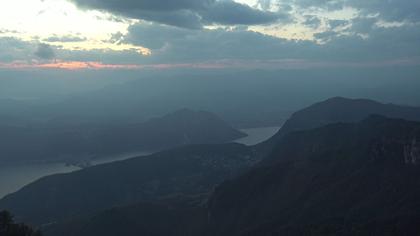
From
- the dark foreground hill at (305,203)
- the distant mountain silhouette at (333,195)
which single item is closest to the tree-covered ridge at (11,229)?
the distant mountain silhouette at (333,195)

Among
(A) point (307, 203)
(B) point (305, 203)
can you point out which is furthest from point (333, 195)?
(B) point (305, 203)

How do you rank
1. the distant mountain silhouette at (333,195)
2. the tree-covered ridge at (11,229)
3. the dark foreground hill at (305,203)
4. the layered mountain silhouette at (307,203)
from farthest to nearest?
the dark foreground hill at (305,203)
the layered mountain silhouette at (307,203)
the distant mountain silhouette at (333,195)
the tree-covered ridge at (11,229)

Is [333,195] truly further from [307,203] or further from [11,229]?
[11,229]

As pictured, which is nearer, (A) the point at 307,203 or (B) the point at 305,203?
(A) the point at 307,203

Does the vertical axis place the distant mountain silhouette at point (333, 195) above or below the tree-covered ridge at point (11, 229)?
below

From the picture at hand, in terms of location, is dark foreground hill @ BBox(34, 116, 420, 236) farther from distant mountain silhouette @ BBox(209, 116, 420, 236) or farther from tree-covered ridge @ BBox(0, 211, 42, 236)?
tree-covered ridge @ BBox(0, 211, 42, 236)

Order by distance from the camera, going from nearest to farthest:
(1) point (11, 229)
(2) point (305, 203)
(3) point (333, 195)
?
(1) point (11, 229), (3) point (333, 195), (2) point (305, 203)

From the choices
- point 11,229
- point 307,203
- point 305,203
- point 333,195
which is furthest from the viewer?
point 305,203

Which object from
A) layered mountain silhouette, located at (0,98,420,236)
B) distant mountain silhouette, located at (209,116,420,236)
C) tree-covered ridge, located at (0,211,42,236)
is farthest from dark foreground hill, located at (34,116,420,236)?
tree-covered ridge, located at (0,211,42,236)

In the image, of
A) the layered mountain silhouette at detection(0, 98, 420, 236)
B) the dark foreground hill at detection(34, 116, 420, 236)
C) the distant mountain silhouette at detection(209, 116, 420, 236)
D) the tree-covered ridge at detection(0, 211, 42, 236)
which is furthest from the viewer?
the dark foreground hill at detection(34, 116, 420, 236)

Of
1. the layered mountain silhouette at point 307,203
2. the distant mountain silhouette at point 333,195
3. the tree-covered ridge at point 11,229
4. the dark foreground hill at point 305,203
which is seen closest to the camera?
the tree-covered ridge at point 11,229

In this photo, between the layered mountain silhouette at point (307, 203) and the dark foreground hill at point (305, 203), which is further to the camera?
the dark foreground hill at point (305, 203)

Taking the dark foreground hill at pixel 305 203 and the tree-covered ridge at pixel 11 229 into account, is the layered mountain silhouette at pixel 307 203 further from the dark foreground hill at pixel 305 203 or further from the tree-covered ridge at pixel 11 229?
the tree-covered ridge at pixel 11 229
